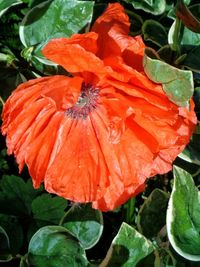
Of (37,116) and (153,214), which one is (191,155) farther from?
(37,116)

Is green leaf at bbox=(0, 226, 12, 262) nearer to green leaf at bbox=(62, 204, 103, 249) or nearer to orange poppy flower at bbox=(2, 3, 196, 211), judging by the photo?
green leaf at bbox=(62, 204, 103, 249)

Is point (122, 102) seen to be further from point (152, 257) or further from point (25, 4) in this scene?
point (25, 4)

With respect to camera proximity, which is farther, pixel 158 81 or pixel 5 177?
pixel 5 177

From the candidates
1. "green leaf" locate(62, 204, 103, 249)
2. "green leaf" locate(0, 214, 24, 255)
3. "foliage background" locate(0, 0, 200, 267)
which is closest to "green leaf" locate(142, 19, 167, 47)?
"foliage background" locate(0, 0, 200, 267)

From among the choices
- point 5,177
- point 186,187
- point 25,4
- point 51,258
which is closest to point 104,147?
point 186,187

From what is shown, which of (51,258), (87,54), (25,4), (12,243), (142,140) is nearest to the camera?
(87,54)

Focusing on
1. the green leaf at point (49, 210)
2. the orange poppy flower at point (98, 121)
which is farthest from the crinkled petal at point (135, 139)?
the green leaf at point (49, 210)

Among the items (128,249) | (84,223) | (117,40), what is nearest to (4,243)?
(84,223)
